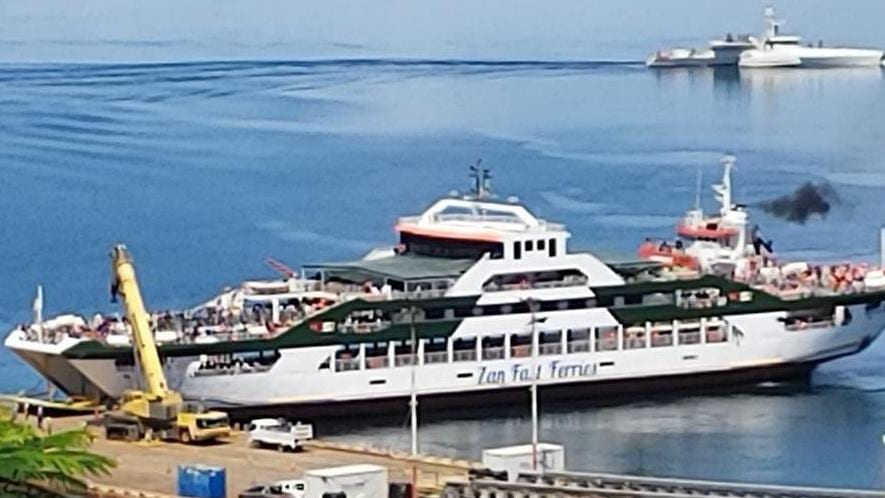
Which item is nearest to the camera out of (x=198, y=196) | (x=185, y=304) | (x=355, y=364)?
(x=355, y=364)

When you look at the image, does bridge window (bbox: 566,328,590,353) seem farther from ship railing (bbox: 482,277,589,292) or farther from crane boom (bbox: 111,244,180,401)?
crane boom (bbox: 111,244,180,401)

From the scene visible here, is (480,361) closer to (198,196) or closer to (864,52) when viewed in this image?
(198,196)

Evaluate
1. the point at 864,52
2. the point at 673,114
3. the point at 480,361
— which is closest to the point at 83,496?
the point at 480,361

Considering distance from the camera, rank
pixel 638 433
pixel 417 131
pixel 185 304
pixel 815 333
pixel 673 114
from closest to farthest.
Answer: pixel 638 433 → pixel 815 333 → pixel 185 304 → pixel 417 131 → pixel 673 114

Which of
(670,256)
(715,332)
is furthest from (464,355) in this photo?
(670,256)

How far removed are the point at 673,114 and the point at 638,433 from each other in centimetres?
7245

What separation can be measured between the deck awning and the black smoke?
Answer: 72.1 ft

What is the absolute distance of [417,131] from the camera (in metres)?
106

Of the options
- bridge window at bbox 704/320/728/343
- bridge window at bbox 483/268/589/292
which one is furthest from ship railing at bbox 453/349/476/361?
bridge window at bbox 704/320/728/343

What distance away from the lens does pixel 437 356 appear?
1951 inches

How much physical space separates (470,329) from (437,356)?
0.64 m

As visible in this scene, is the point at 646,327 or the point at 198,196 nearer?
the point at 646,327

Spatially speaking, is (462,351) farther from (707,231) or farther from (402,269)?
(707,231)

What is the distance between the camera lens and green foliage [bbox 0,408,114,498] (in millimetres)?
28672
